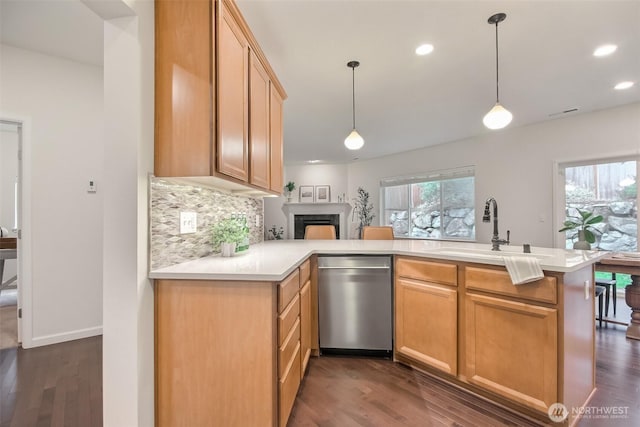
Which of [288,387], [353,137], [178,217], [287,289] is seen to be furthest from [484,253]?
[178,217]

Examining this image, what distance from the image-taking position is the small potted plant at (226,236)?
75.1 inches

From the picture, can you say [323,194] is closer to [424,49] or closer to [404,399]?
[424,49]

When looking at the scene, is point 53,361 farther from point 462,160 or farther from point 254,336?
point 462,160

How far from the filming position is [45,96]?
2676mm

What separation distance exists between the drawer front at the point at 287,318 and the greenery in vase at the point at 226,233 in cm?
59

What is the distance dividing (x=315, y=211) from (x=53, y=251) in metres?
5.21

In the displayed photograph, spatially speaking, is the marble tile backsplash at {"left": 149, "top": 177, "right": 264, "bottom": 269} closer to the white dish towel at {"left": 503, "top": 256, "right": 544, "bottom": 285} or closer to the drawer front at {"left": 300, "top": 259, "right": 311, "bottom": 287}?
the drawer front at {"left": 300, "top": 259, "right": 311, "bottom": 287}

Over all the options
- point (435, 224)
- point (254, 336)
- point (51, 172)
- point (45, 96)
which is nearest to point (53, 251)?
point (51, 172)

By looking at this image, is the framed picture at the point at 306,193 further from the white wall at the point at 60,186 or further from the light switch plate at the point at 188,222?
the light switch plate at the point at 188,222

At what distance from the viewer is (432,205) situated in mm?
5914

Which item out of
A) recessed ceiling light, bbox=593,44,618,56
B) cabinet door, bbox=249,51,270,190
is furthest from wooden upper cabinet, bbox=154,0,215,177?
recessed ceiling light, bbox=593,44,618,56

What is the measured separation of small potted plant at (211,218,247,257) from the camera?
6.26 feet

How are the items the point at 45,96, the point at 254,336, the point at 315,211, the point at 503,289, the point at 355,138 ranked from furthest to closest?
1. the point at 315,211
2. the point at 355,138
3. the point at 45,96
4. the point at 503,289
5. the point at 254,336

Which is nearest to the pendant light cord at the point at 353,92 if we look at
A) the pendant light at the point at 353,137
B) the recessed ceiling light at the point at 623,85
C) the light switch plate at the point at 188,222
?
the pendant light at the point at 353,137
